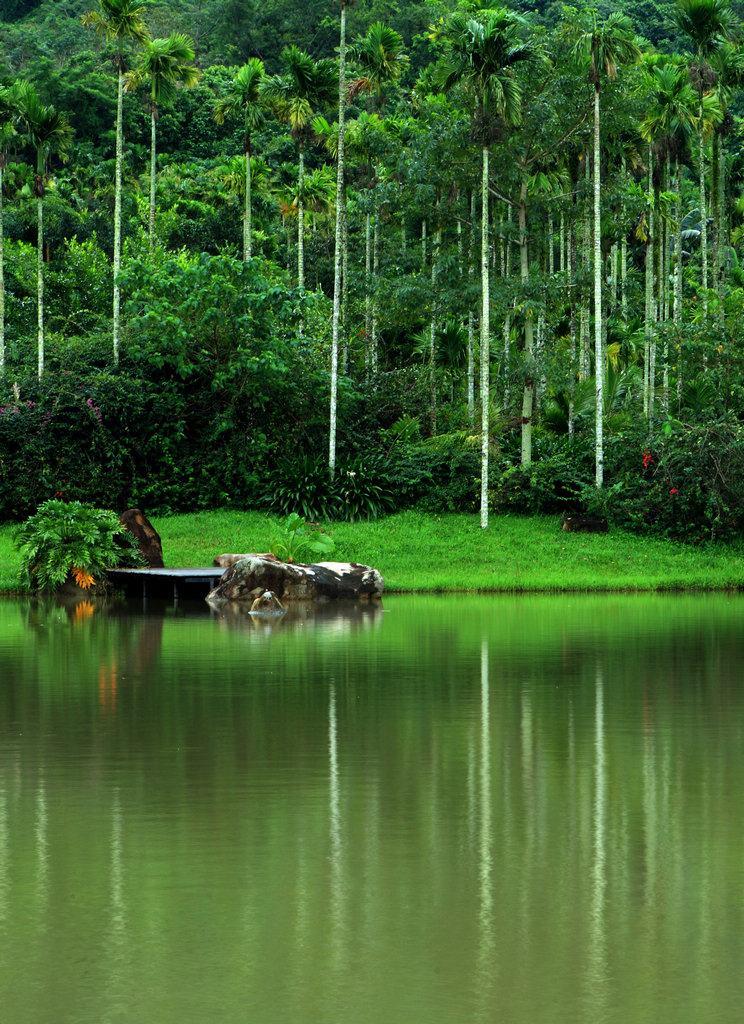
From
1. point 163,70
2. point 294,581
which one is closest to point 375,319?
point 163,70

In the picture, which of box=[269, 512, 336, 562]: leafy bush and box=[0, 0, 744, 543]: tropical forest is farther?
box=[0, 0, 744, 543]: tropical forest

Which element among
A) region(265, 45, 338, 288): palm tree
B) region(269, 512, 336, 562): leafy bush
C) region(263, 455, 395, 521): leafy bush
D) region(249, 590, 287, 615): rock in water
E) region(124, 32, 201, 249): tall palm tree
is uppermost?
region(124, 32, 201, 249): tall palm tree

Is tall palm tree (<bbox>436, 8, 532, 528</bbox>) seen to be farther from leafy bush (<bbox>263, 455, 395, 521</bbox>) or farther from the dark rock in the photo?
the dark rock

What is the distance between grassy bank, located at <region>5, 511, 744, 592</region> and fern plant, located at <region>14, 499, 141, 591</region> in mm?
1089

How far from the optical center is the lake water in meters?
4.69

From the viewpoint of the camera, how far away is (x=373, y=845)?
6633mm

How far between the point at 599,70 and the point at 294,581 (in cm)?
1704

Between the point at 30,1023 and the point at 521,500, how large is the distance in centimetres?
3033

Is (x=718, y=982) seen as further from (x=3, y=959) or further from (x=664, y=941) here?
(x=3, y=959)

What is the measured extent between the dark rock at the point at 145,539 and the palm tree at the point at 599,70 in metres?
11.9

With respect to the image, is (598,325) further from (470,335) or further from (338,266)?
(338,266)

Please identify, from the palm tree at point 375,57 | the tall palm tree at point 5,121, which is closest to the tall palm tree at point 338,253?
the palm tree at point 375,57

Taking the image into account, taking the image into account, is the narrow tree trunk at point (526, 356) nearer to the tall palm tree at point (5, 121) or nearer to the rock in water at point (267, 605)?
the rock in water at point (267, 605)

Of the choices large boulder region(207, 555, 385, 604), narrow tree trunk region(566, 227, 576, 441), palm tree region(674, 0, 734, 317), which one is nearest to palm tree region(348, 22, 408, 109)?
narrow tree trunk region(566, 227, 576, 441)
